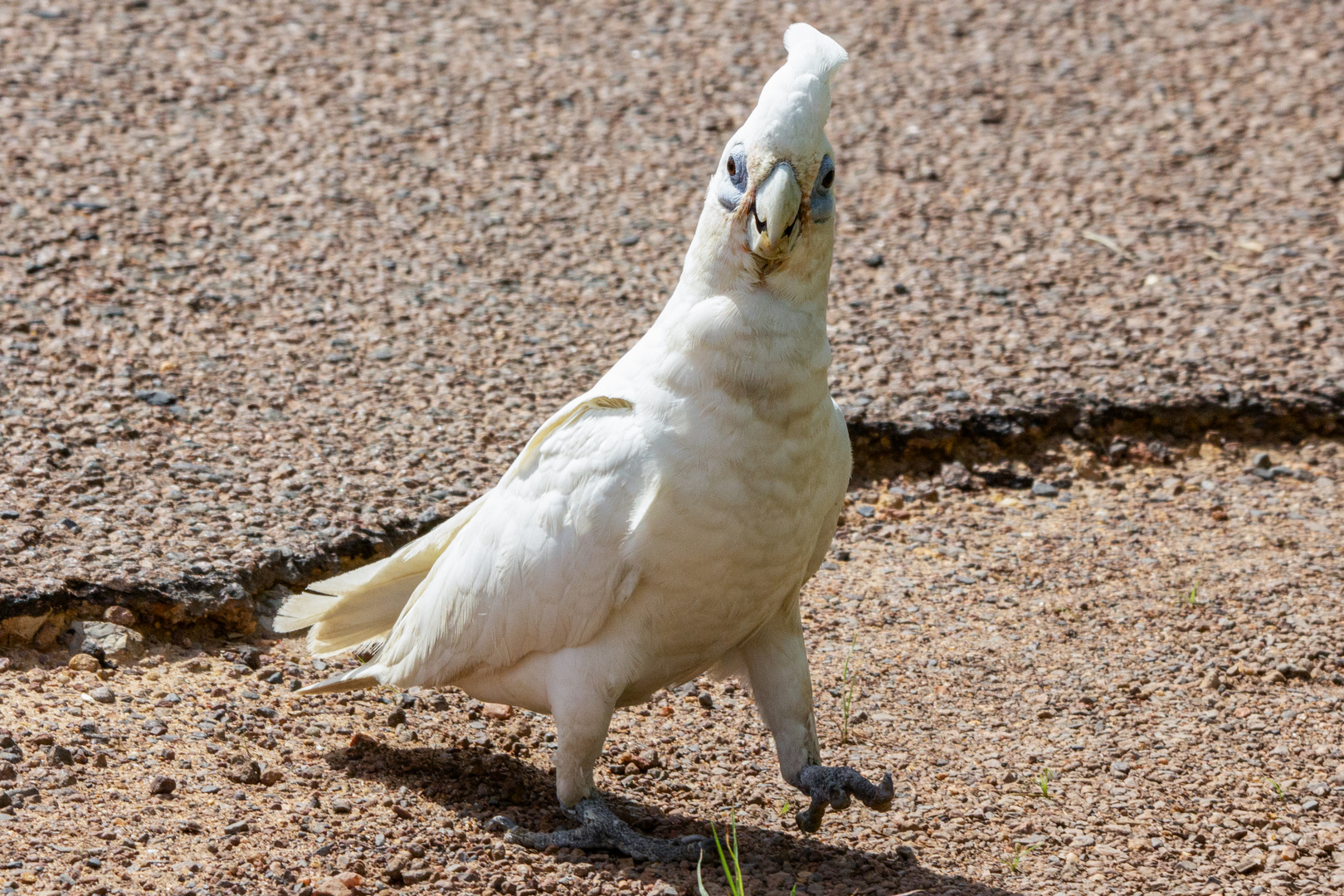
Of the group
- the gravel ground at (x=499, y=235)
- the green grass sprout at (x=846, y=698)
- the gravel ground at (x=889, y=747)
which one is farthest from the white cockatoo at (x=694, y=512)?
the gravel ground at (x=499, y=235)

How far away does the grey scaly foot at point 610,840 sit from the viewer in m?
3.11

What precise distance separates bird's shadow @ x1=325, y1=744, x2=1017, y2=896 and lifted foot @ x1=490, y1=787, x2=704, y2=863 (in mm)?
29

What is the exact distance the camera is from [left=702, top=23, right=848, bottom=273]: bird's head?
2.74 m

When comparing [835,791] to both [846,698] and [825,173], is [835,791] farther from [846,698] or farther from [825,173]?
[825,173]

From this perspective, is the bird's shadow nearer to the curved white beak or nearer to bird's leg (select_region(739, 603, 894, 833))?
bird's leg (select_region(739, 603, 894, 833))

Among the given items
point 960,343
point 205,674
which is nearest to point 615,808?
point 205,674

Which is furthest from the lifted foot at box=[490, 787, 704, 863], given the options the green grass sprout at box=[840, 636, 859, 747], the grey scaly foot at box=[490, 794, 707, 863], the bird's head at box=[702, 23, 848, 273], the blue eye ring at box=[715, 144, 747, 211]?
the blue eye ring at box=[715, 144, 747, 211]

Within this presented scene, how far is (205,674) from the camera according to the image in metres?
3.62

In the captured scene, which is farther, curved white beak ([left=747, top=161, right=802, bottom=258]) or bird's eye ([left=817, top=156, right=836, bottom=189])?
bird's eye ([left=817, top=156, right=836, bottom=189])

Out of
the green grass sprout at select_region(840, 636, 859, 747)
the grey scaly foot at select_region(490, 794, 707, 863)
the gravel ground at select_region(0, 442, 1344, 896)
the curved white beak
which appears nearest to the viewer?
the curved white beak

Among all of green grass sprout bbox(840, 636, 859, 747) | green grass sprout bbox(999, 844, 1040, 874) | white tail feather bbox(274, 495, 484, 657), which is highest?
white tail feather bbox(274, 495, 484, 657)

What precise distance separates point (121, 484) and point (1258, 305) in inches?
172

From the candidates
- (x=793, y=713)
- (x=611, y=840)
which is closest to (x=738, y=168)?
(x=793, y=713)

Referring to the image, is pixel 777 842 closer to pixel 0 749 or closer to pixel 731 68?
pixel 0 749
